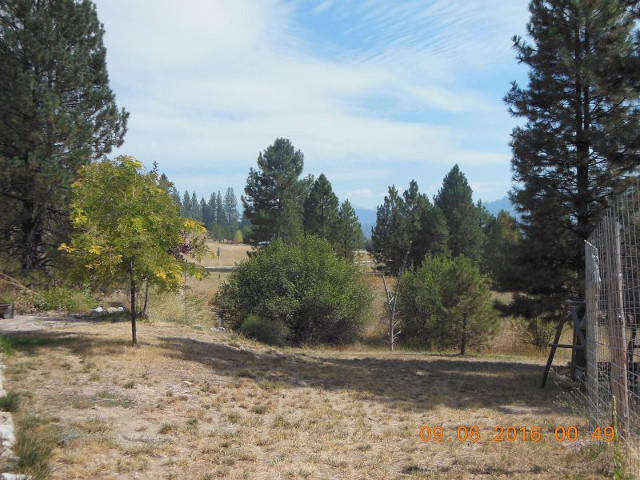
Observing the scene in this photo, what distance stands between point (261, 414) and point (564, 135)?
933 cm

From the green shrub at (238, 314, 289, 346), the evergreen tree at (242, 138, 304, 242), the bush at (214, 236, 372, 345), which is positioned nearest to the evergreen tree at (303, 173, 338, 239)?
the evergreen tree at (242, 138, 304, 242)

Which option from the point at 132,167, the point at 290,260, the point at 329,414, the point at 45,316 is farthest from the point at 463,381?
the point at 290,260

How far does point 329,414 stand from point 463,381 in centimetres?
498

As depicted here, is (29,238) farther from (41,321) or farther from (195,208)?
(195,208)

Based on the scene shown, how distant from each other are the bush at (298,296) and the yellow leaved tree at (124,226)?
13.1 meters

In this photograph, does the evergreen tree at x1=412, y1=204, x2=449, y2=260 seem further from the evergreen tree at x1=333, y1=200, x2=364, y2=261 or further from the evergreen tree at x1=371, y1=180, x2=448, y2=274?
the evergreen tree at x1=333, y1=200, x2=364, y2=261

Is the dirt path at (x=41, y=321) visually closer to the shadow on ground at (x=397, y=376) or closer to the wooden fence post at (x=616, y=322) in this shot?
the shadow on ground at (x=397, y=376)

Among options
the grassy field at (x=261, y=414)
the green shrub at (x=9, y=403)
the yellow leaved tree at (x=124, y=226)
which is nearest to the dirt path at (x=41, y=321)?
the grassy field at (x=261, y=414)

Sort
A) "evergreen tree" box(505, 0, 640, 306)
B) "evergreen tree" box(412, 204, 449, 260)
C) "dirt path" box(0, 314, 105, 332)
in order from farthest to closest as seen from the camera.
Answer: "evergreen tree" box(412, 204, 449, 260) → "dirt path" box(0, 314, 105, 332) → "evergreen tree" box(505, 0, 640, 306)

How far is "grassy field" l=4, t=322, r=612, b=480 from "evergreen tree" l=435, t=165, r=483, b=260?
94.1 feet

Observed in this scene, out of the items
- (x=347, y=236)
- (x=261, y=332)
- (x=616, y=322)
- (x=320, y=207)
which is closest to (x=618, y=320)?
(x=616, y=322)

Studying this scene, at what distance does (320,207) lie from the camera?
3997 cm

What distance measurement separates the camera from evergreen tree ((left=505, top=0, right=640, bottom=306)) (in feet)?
36.9

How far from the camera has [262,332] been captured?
19109 millimetres
